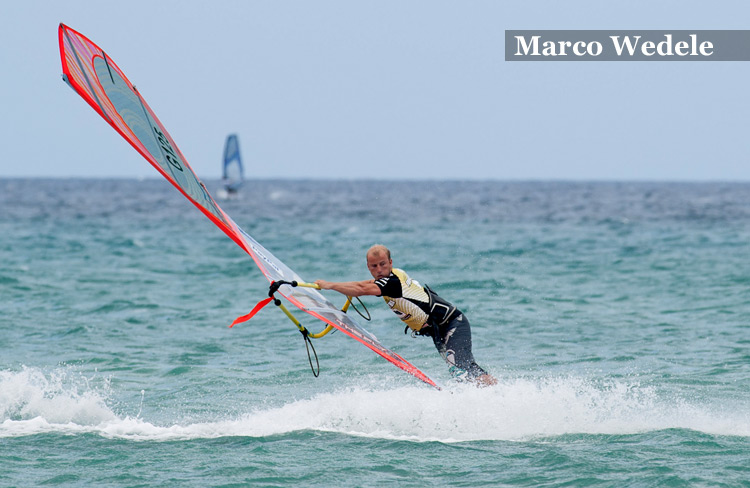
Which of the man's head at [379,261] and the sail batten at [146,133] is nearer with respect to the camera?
the sail batten at [146,133]

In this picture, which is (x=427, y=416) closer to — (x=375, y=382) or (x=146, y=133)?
(x=375, y=382)

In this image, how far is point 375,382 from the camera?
31.3 feet

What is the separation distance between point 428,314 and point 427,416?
36.2 inches

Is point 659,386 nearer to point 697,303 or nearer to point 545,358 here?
point 545,358

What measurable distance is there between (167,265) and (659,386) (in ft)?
49.1

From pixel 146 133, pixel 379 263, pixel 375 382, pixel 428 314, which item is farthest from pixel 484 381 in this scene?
pixel 146 133

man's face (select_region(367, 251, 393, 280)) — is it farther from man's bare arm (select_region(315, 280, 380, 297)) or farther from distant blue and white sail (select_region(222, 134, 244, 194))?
distant blue and white sail (select_region(222, 134, 244, 194))

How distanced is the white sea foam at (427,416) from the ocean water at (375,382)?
0.08 ft

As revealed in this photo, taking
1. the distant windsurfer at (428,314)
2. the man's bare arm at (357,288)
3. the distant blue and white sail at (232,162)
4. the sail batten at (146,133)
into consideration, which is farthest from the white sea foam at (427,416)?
the distant blue and white sail at (232,162)

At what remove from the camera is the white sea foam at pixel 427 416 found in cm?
737

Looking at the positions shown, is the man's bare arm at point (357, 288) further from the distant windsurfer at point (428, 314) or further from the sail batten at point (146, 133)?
the sail batten at point (146, 133)

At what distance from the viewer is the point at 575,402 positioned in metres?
7.95

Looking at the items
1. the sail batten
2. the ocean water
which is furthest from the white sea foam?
the sail batten

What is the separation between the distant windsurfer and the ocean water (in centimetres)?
23
